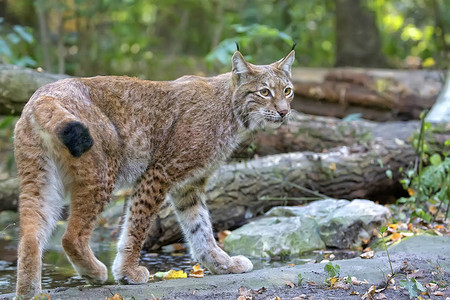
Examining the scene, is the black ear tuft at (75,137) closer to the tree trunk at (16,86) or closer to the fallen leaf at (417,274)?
the fallen leaf at (417,274)

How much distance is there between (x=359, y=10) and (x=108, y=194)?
11026 millimetres

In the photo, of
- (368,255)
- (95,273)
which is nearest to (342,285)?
(368,255)

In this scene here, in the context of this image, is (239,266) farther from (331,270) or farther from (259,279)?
(331,270)

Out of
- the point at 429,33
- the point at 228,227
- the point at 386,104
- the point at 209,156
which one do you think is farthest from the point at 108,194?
the point at 429,33

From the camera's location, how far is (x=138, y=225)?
16.3 feet

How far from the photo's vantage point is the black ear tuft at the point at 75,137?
3.99 meters

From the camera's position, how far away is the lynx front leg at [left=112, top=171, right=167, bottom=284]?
4883 mm

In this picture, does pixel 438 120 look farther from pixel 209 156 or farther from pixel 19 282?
pixel 19 282

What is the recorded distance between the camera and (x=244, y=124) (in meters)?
5.50

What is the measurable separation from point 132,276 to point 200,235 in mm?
856

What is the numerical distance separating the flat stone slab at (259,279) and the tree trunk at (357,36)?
926cm

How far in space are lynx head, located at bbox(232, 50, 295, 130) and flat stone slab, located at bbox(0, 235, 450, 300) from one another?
137cm

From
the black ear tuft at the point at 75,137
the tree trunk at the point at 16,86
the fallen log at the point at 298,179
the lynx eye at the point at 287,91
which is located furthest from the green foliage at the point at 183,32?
the black ear tuft at the point at 75,137

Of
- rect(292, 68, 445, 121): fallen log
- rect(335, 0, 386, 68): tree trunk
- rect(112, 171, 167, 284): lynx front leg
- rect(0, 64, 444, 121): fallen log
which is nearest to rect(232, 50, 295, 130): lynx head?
rect(112, 171, 167, 284): lynx front leg
